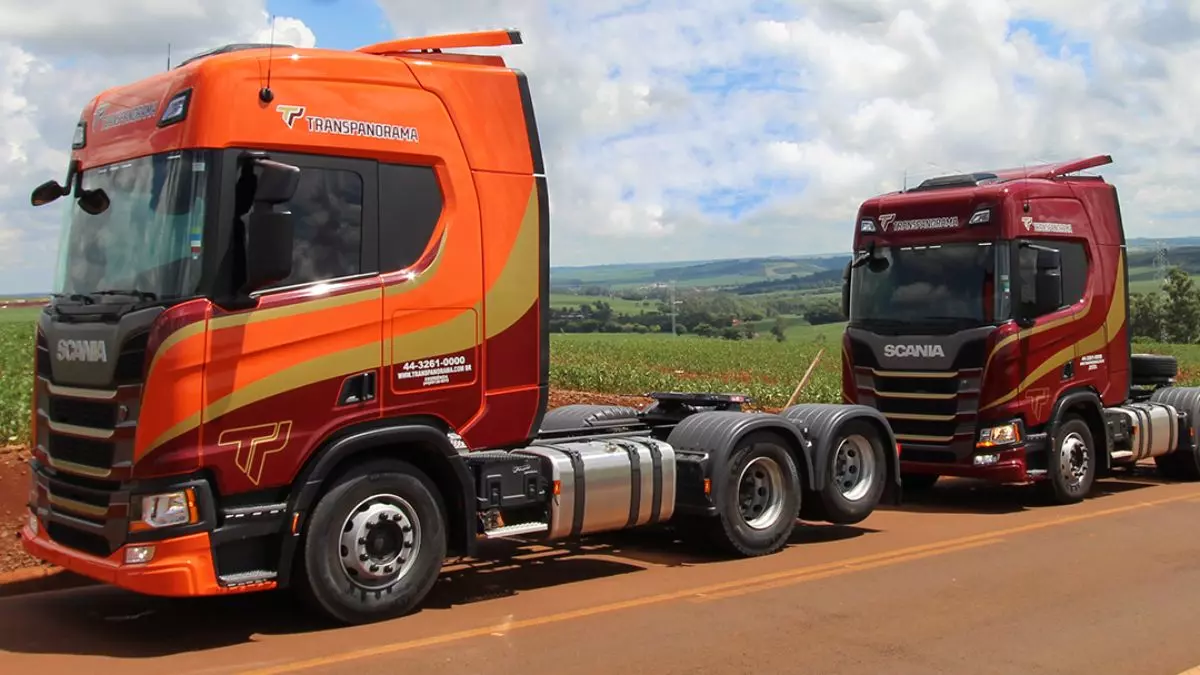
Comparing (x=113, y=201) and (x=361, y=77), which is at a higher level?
(x=361, y=77)

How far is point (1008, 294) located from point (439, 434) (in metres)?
7.02

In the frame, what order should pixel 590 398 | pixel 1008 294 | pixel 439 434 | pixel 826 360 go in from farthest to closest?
pixel 826 360, pixel 590 398, pixel 1008 294, pixel 439 434

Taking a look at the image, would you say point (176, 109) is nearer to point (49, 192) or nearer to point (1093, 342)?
point (49, 192)

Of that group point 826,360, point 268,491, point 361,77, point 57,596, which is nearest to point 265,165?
point 361,77

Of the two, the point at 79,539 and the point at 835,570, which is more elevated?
the point at 79,539

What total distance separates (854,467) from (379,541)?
5137mm

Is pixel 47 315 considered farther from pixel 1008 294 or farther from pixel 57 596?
pixel 1008 294

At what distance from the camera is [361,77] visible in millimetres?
7430

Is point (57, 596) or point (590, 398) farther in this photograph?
point (590, 398)

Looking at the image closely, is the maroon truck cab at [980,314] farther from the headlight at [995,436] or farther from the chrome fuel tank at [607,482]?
the chrome fuel tank at [607,482]

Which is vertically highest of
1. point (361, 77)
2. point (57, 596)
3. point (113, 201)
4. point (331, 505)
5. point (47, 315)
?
point (361, 77)

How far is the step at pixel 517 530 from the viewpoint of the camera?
7934mm

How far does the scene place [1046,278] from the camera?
39.9 ft

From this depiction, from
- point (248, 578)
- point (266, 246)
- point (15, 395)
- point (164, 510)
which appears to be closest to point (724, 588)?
point (248, 578)
